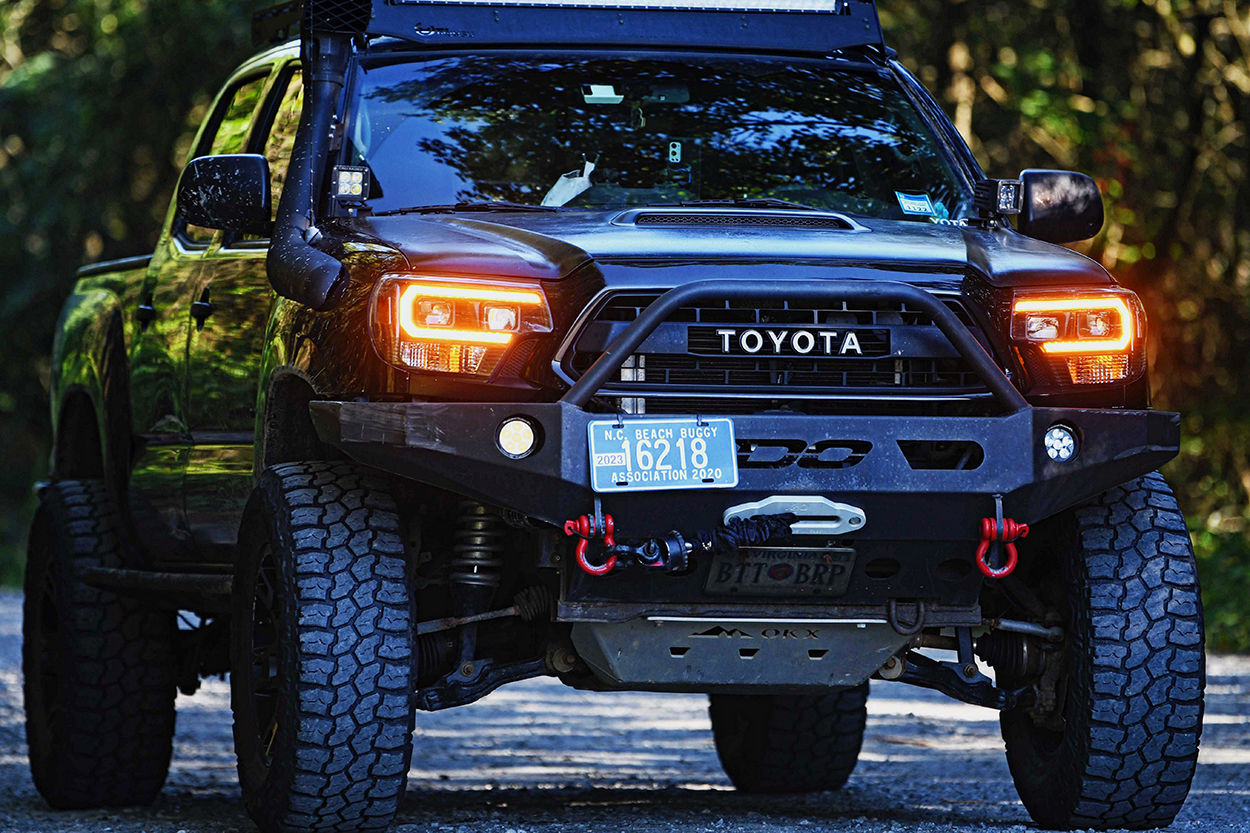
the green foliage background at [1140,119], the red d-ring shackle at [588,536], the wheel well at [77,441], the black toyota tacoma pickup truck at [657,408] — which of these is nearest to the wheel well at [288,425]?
the black toyota tacoma pickup truck at [657,408]

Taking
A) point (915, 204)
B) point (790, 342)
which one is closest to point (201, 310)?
point (915, 204)

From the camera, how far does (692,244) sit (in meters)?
4.61

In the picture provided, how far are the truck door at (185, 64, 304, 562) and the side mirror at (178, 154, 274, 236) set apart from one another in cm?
26

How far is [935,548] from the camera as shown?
456 cm

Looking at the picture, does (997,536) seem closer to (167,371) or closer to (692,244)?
(692,244)

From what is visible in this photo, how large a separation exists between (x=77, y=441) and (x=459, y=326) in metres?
3.28

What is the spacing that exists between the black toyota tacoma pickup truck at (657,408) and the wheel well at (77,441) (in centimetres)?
123

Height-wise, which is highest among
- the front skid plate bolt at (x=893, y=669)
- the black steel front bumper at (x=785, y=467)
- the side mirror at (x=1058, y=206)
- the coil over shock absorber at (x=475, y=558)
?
the side mirror at (x=1058, y=206)

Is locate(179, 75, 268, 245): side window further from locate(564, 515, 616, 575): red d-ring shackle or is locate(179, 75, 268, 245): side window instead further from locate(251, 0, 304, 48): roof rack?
locate(564, 515, 616, 575): red d-ring shackle

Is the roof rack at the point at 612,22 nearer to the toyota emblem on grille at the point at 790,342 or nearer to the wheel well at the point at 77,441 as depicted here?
the toyota emblem on grille at the point at 790,342

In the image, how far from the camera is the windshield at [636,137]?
5406 millimetres

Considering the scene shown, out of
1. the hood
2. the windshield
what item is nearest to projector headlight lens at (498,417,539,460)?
the hood

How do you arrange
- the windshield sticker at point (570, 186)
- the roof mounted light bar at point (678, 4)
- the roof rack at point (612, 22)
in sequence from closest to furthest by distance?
the windshield sticker at point (570, 186) < the roof rack at point (612, 22) < the roof mounted light bar at point (678, 4)

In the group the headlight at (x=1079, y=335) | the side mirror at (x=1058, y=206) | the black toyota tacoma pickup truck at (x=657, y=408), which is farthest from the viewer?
the side mirror at (x=1058, y=206)
